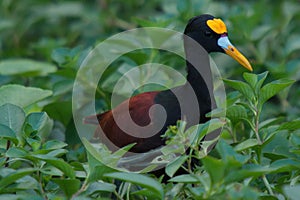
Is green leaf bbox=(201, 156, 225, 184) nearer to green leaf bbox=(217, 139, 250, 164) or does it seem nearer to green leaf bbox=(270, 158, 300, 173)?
green leaf bbox=(217, 139, 250, 164)

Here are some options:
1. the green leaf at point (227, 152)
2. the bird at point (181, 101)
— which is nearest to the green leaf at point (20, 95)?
the bird at point (181, 101)

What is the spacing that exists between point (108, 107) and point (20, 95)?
0.68 metres

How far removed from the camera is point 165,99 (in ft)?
12.3

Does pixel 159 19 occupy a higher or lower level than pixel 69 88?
higher

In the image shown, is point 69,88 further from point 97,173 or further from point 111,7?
point 111,7

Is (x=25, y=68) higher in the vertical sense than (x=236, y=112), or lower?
lower

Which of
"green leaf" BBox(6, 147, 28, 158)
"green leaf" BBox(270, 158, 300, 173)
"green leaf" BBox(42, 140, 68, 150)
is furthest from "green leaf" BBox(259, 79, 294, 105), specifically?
"green leaf" BBox(6, 147, 28, 158)

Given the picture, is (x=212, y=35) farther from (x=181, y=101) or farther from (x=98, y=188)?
(x=98, y=188)

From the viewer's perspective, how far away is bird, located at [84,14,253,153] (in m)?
3.67

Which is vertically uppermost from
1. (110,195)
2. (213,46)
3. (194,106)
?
(213,46)

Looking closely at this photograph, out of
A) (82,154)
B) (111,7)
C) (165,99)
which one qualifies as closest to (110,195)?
(82,154)

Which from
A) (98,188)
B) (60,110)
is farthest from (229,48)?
(98,188)

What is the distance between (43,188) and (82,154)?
23.2 inches

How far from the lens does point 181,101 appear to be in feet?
12.2
